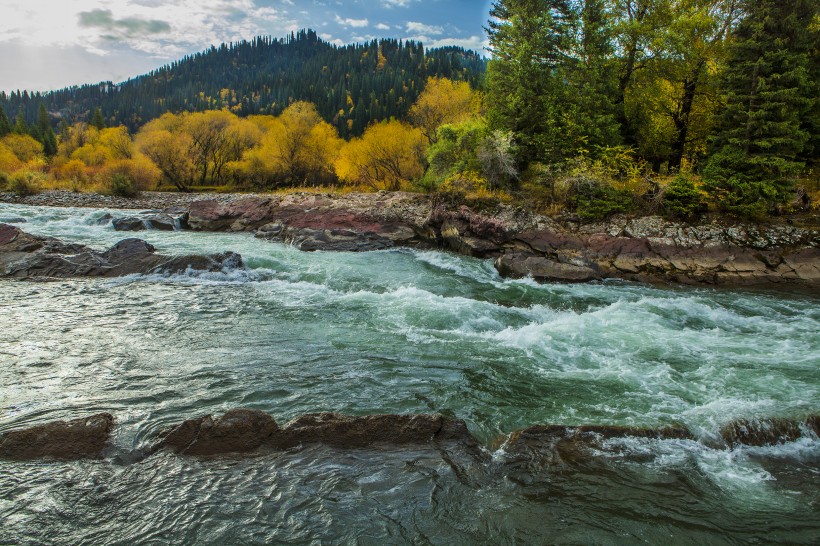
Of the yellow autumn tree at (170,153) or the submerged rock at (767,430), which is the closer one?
the submerged rock at (767,430)

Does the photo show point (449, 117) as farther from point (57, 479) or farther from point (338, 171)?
point (57, 479)

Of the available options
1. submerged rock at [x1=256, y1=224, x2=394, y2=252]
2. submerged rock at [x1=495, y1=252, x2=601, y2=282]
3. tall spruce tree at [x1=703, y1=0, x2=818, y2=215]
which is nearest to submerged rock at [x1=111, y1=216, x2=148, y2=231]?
submerged rock at [x1=256, y1=224, x2=394, y2=252]

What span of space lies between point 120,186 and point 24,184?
7667 millimetres

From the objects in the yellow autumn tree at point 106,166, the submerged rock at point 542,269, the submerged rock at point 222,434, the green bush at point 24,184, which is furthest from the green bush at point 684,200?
the green bush at point 24,184

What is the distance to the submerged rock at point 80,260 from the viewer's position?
15.5m

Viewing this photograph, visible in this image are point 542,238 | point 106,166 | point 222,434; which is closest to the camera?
point 222,434

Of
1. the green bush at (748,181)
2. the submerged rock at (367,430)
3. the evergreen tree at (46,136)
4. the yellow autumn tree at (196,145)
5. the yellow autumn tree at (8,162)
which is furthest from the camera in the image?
the evergreen tree at (46,136)

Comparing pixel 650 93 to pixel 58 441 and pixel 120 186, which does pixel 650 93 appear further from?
pixel 120 186

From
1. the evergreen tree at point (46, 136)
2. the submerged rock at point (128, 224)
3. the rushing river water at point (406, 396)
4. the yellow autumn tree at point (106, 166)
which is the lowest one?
the rushing river water at point (406, 396)

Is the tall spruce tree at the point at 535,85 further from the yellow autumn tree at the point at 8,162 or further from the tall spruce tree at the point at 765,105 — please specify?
the yellow autumn tree at the point at 8,162

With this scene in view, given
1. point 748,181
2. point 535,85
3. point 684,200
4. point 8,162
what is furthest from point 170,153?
point 748,181

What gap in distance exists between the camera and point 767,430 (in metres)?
6.48

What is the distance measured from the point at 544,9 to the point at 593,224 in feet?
46.0

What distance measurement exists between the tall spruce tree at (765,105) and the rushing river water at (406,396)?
16.7 feet
